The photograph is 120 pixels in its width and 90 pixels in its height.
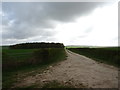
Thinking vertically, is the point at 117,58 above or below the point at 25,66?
above

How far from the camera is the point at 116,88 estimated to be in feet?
17.4

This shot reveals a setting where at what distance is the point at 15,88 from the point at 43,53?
440 inches

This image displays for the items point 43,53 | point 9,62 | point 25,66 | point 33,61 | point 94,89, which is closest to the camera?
point 94,89

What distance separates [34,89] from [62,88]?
1.41 m

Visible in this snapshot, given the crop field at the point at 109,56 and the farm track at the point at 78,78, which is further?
the crop field at the point at 109,56

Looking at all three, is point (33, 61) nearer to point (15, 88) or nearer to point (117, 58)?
point (15, 88)

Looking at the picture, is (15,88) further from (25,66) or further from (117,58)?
(117,58)

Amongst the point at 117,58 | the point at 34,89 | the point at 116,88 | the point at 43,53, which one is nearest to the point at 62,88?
the point at 34,89

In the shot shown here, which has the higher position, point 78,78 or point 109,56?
point 109,56

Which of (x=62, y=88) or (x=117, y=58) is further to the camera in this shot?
(x=117, y=58)

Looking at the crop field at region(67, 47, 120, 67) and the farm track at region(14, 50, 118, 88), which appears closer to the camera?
the farm track at region(14, 50, 118, 88)

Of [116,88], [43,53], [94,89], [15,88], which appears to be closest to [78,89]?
[94,89]

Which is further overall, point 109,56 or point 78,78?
point 109,56

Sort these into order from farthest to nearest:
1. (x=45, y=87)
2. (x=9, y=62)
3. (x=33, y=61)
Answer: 1. (x=33, y=61)
2. (x=9, y=62)
3. (x=45, y=87)
